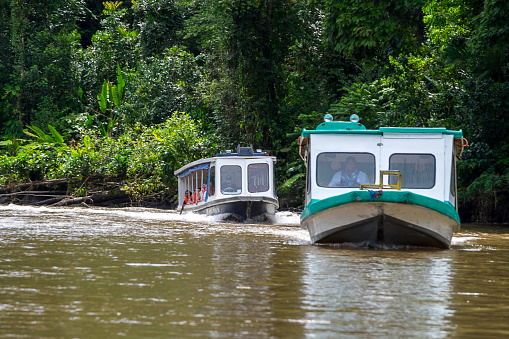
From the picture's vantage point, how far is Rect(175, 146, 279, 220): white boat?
61.0ft

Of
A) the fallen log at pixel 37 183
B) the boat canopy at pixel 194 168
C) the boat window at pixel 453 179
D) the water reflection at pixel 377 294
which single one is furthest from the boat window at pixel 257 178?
the fallen log at pixel 37 183

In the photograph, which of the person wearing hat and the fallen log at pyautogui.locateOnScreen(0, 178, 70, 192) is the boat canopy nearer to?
the person wearing hat

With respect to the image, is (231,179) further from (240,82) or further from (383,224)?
(383,224)

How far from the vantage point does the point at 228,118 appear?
28.6m

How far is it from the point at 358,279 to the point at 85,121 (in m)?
28.7

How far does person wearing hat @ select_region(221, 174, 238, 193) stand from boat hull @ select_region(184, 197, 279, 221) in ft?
2.10

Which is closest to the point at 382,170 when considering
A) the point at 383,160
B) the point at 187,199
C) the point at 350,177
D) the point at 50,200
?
the point at 383,160

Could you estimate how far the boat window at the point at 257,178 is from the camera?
19484 millimetres

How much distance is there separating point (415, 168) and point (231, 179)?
868 cm

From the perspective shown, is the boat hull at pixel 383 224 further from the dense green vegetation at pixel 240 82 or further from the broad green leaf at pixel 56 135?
the broad green leaf at pixel 56 135

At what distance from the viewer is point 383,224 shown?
10648mm

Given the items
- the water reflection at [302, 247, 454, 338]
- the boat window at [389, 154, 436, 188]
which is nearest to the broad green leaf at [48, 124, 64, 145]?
the boat window at [389, 154, 436, 188]

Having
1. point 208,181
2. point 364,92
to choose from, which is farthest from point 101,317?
point 364,92

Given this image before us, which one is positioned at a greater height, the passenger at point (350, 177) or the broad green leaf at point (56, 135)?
the broad green leaf at point (56, 135)
